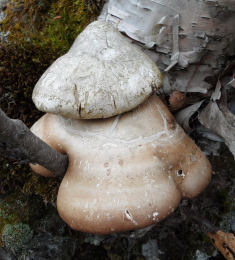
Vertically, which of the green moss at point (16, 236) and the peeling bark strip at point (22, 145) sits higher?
the peeling bark strip at point (22, 145)

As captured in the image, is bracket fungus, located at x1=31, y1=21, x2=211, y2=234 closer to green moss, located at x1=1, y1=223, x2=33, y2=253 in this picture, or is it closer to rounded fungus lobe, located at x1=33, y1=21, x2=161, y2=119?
rounded fungus lobe, located at x1=33, y1=21, x2=161, y2=119

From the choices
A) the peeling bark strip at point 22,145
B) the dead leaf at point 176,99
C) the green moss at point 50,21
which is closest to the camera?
the peeling bark strip at point 22,145

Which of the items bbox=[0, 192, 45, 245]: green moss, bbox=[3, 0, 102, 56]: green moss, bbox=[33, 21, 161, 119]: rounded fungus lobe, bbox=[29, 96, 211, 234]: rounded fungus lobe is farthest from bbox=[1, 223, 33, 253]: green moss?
bbox=[3, 0, 102, 56]: green moss

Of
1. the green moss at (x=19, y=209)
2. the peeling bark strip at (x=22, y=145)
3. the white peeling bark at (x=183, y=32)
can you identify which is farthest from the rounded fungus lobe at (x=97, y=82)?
the green moss at (x=19, y=209)

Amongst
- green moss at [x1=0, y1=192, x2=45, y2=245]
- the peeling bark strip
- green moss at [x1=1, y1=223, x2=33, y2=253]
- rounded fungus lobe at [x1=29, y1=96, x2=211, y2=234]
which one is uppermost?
the peeling bark strip

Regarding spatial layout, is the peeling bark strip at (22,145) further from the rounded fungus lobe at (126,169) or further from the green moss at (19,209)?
the green moss at (19,209)

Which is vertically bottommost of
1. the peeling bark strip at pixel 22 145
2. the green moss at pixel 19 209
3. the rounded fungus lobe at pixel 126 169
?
the green moss at pixel 19 209

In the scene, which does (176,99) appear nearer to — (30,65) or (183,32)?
(183,32)

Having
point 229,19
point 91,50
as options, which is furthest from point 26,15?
point 229,19
